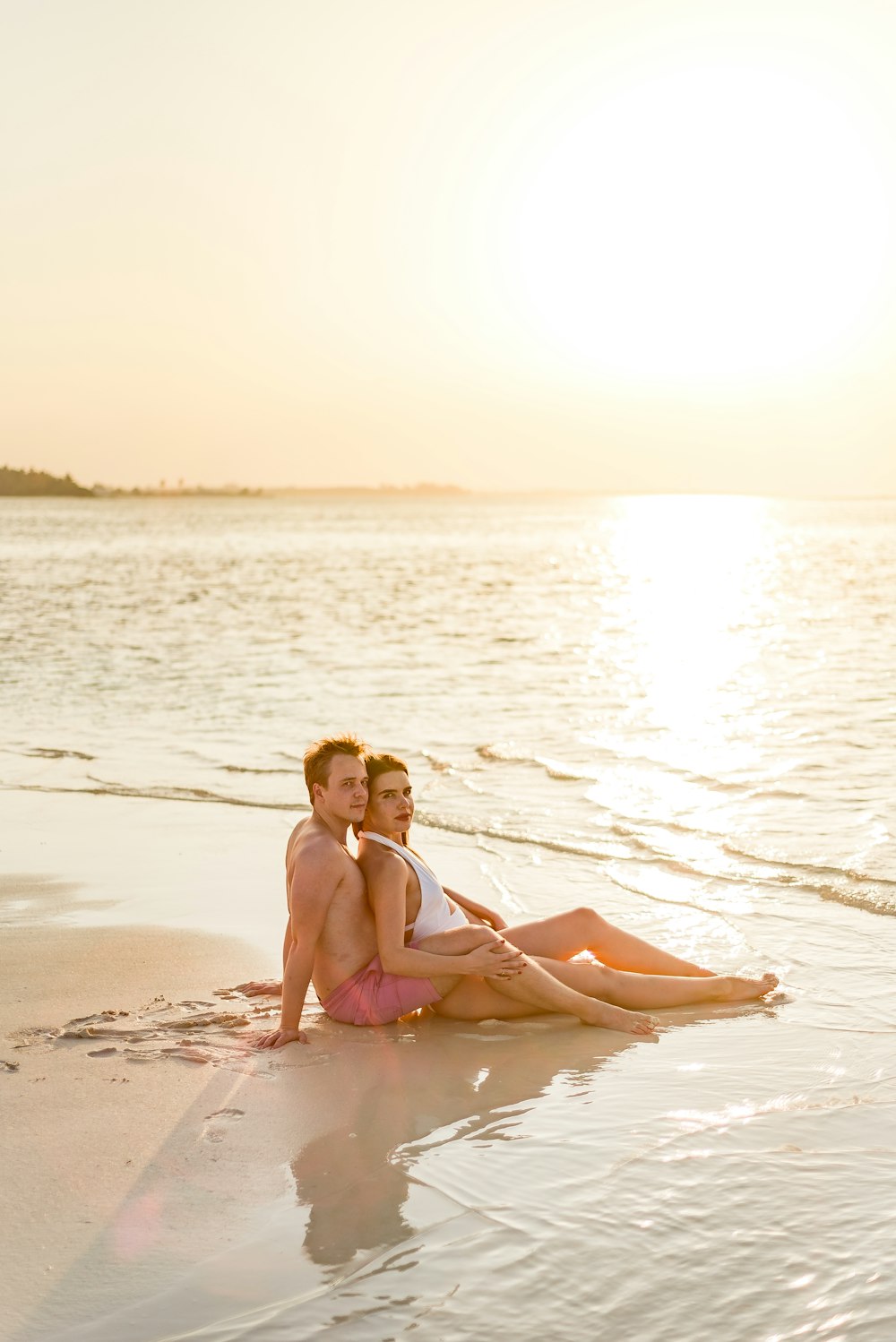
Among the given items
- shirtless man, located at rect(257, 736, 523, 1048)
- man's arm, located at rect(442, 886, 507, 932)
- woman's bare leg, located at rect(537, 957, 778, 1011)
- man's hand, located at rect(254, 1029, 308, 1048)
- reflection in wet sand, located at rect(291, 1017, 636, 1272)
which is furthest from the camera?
man's arm, located at rect(442, 886, 507, 932)

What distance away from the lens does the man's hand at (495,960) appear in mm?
5273

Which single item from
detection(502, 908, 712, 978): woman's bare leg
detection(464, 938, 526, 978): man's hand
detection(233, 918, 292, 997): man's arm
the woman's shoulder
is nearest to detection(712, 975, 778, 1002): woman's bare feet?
detection(502, 908, 712, 978): woman's bare leg

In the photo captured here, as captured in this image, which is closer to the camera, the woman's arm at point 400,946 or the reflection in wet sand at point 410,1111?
the reflection in wet sand at point 410,1111

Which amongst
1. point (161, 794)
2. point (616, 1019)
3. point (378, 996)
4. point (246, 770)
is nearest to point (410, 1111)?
point (378, 996)

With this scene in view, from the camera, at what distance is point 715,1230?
357 centimetres

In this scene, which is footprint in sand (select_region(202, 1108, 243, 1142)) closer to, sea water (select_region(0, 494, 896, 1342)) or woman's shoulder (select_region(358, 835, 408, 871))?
sea water (select_region(0, 494, 896, 1342))

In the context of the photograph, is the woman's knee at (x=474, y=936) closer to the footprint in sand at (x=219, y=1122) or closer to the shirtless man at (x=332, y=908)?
the shirtless man at (x=332, y=908)

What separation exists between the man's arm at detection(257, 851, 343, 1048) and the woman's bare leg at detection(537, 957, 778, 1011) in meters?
1.02

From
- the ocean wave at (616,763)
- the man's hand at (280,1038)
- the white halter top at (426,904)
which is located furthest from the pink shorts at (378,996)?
the ocean wave at (616,763)

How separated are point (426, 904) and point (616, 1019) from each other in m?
0.94

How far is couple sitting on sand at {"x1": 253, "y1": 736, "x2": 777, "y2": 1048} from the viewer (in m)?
5.29

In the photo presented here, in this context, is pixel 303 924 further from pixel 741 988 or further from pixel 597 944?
pixel 741 988

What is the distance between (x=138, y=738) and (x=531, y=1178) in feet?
31.4

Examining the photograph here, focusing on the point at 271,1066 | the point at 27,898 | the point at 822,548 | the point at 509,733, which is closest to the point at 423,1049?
the point at 271,1066
